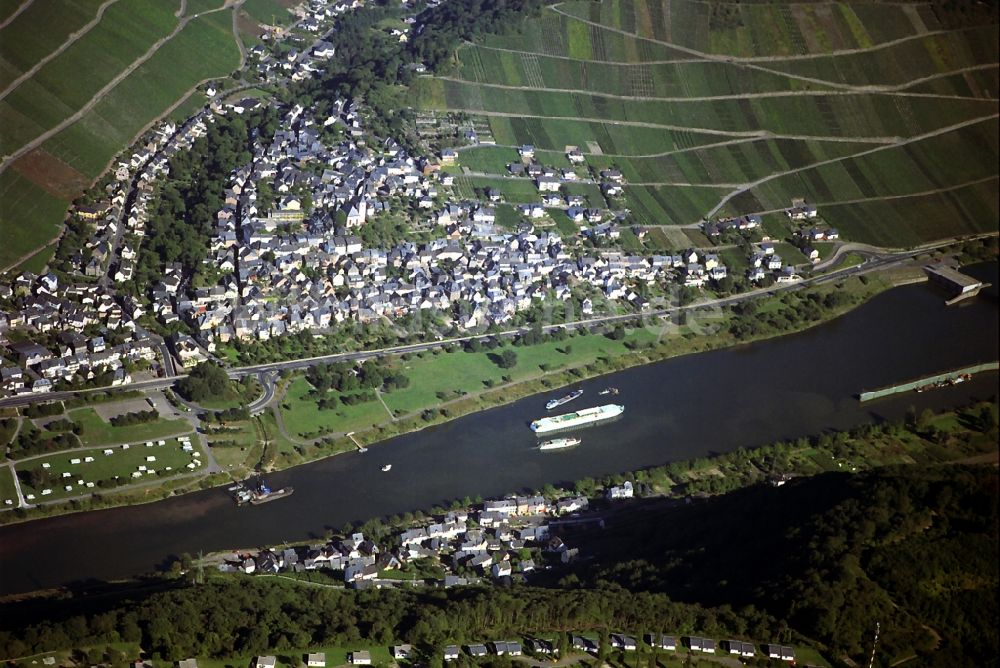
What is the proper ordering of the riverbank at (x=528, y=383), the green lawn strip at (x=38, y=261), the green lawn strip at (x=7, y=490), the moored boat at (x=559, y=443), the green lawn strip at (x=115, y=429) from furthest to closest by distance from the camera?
the green lawn strip at (x=38, y=261) → the moored boat at (x=559, y=443) → the green lawn strip at (x=115, y=429) → the riverbank at (x=528, y=383) → the green lawn strip at (x=7, y=490)

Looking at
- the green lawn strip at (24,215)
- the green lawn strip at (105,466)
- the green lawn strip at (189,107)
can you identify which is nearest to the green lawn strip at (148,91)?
the green lawn strip at (189,107)

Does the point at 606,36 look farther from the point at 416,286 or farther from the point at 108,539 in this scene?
the point at 108,539

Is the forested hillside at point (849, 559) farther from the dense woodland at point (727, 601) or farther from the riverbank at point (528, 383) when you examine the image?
the riverbank at point (528, 383)

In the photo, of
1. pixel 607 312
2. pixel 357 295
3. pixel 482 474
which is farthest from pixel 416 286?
pixel 482 474

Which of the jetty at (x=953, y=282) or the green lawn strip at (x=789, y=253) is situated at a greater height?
the green lawn strip at (x=789, y=253)

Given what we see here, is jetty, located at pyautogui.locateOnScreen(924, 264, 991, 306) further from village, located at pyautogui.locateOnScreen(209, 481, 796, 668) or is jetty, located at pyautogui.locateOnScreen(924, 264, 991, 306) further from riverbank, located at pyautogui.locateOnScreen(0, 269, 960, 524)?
village, located at pyautogui.locateOnScreen(209, 481, 796, 668)

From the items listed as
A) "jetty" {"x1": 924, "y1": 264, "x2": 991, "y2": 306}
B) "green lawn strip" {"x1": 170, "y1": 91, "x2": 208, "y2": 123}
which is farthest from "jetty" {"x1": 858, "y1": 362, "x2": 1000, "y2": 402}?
"green lawn strip" {"x1": 170, "y1": 91, "x2": 208, "y2": 123}

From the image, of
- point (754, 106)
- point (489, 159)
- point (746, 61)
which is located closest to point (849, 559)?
point (489, 159)
